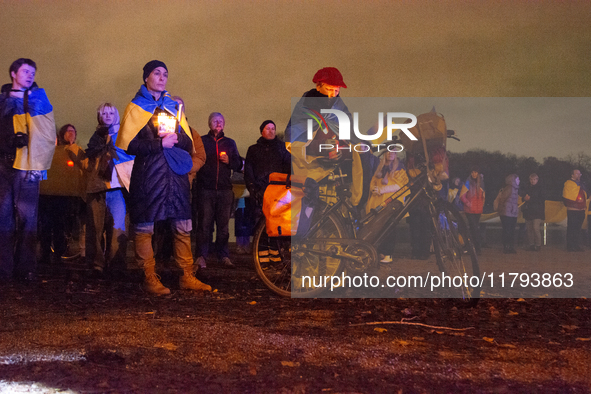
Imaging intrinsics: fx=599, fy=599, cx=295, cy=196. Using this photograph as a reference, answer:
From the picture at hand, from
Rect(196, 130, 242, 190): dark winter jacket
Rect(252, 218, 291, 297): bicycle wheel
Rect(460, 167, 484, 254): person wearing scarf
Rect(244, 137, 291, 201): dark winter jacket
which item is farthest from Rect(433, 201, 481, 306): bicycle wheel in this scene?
Rect(460, 167, 484, 254): person wearing scarf

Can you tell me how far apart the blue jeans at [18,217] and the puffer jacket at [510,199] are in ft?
28.1

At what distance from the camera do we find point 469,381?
3.11 m

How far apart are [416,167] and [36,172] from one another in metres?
4.24

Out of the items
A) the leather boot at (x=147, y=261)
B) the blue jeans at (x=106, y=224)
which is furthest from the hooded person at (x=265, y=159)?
the leather boot at (x=147, y=261)

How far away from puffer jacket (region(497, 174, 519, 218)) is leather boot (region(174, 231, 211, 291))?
7476mm

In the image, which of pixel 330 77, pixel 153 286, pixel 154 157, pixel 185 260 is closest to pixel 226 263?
pixel 185 260

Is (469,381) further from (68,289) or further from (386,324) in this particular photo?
(68,289)

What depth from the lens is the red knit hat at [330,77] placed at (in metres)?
5.54

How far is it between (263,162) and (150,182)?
268cm

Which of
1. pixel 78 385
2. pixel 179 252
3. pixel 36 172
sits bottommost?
pixel 78 385

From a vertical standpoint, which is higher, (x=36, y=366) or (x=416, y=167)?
(x=416, y=167)

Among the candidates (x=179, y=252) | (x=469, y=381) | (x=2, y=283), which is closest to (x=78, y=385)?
(x=469, y=381)

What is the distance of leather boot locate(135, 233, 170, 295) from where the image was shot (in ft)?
19.0

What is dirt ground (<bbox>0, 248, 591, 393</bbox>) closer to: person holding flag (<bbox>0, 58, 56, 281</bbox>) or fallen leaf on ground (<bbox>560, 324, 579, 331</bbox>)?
fallen leaf on ground (<bbox>560, 324, 579, 331</bbox>)
